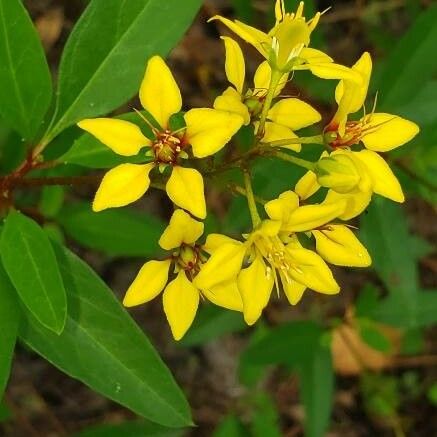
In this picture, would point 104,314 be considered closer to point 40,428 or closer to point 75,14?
point 40,428

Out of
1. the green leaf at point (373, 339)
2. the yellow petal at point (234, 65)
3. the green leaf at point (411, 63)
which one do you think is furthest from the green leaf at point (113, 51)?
the green leaf at point (373, 339)

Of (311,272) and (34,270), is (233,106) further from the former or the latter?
(34,270)

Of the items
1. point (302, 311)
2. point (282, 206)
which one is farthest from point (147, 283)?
point (302, 311)

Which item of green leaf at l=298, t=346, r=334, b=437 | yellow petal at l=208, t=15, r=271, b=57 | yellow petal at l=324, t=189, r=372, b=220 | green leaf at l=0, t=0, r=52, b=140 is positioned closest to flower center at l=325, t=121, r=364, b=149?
yellow petal at l=324, t=189, r=372, b=220

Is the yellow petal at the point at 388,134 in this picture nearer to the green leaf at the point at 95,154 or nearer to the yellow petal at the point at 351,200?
the yellow petal at the point at 351,200

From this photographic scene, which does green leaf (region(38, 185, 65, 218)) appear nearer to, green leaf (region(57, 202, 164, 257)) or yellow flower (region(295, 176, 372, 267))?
green leaf (region(57, 202, 164, 257))

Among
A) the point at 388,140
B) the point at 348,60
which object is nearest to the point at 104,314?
the point at 388,140

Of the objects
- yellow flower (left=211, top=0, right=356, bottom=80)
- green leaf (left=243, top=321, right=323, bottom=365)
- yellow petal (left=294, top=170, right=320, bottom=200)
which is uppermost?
yellow flower (left=211, top=0, right=356, bottom=80)
